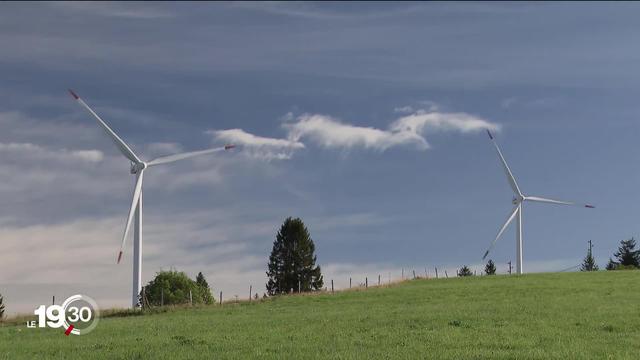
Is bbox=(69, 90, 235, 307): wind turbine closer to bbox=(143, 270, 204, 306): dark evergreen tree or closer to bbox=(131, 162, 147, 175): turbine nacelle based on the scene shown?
bbox=(131, 162, 147, 175): turbine nacelle

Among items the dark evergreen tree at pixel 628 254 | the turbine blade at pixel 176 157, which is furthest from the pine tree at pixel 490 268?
the turbine blade at pixel 176 157

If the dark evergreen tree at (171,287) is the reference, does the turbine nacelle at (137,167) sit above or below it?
above

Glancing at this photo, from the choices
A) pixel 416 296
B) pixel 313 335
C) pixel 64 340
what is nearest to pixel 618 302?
pixel 416 296

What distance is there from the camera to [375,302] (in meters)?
57.9

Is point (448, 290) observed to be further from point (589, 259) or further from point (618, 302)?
point (589, 259)

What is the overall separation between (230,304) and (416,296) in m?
15.5

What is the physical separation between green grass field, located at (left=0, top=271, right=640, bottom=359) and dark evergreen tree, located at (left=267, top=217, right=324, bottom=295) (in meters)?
52.0

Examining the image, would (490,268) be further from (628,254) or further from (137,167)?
(137,167)

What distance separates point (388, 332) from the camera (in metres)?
36.5

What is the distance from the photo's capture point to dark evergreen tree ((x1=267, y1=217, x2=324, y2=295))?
112 meters

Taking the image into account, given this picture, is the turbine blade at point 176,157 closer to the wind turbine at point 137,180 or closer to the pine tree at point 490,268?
the wind turbine at point 137,180

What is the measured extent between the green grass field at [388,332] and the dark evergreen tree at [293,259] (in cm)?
5201

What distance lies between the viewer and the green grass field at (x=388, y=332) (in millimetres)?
31047

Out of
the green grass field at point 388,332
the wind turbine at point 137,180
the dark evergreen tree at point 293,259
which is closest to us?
the green grass field at point 388,332
